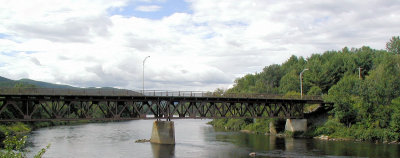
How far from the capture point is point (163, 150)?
62.4m

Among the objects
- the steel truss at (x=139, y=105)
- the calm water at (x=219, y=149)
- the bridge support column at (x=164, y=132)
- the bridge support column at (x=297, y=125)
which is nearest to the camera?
the calm water at (x=219, y=149)

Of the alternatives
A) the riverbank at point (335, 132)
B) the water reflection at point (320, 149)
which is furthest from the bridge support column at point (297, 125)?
the water reflection at point (320, 149)

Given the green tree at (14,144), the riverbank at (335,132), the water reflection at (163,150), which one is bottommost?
the water reflection at (163,150)

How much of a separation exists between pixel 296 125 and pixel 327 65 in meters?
41.9

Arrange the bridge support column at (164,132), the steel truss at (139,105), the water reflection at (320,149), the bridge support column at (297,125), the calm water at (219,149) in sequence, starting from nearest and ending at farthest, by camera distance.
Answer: the water reflection at (320,149)
the calm water at (219,149)
the steel truss at (139,105)
the bridge support column at (164,132)
the bridge support column at (297,125)

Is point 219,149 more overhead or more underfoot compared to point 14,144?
more underfoot

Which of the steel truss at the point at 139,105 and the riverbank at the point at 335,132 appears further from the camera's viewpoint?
the riverbank at the point at 335,132

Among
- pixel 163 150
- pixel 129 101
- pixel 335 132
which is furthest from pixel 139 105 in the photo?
pixel 335 132

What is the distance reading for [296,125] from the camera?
8612 centimetres

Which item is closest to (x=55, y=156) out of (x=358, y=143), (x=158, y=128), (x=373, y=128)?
(x=158, y=128)

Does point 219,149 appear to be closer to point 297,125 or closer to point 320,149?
point 320,149

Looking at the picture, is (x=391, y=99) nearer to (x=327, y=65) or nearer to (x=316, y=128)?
(x=316, y=128)

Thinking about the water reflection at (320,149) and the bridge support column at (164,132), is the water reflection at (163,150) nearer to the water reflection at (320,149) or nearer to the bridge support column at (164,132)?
the bridge support column at (164,132)

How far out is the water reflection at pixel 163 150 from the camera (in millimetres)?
56812
